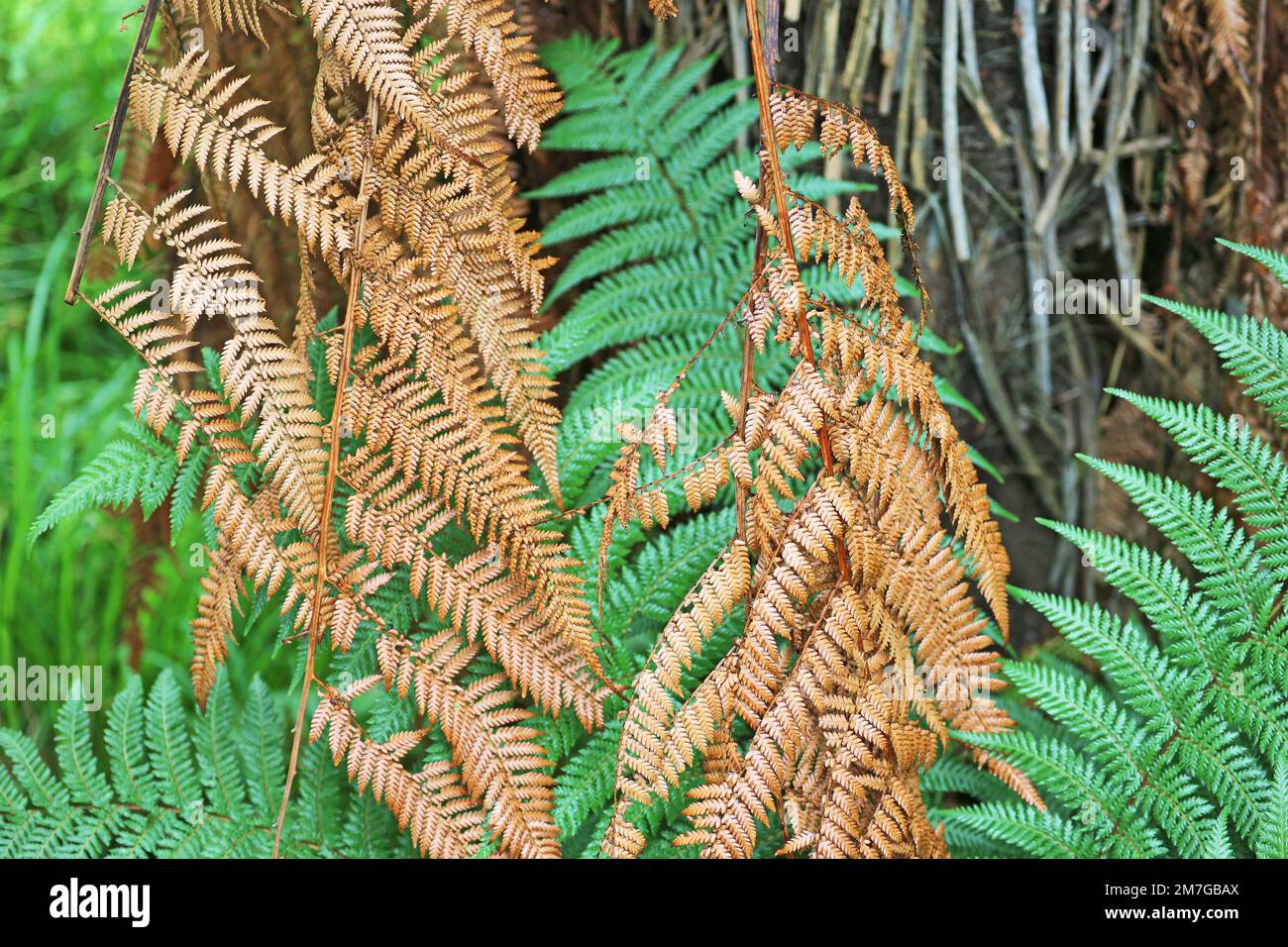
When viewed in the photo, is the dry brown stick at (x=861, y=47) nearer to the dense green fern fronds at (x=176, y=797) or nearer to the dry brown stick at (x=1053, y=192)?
the dry brown stick at (x=1053, y=192)

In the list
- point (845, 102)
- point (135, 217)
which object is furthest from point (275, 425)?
point (845, 102)

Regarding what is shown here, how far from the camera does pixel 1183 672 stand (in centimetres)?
151

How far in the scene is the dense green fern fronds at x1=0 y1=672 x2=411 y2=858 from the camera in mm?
1569

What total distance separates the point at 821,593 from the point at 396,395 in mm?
630

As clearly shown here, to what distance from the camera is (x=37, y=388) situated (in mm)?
2908

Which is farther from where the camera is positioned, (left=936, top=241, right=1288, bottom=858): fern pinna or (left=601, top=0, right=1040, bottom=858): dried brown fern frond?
(left=936, top=241, right=1288, bottom=858): fern pinna

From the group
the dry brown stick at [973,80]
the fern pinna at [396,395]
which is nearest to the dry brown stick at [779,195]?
the fern pinna at [396,395]

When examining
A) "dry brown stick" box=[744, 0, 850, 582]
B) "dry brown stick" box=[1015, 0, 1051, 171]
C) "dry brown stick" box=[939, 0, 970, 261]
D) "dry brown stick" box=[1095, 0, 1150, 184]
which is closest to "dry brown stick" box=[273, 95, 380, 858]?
"dry brown stick" box=[744, 0, 850, 582]

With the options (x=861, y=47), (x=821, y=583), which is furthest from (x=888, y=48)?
(x=821, y=583)

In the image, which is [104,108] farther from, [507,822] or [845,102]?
[507,822]

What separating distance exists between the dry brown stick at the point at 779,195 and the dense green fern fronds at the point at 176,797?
35.3 inches

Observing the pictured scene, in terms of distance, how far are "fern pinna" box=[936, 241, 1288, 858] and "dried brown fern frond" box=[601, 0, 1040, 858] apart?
7.9 inches

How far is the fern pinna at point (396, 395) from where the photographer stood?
1295mm

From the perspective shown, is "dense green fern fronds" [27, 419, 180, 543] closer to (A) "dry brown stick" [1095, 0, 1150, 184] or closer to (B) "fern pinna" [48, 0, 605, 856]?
(B) "fern pinna" [48, 0, 605, 856]
